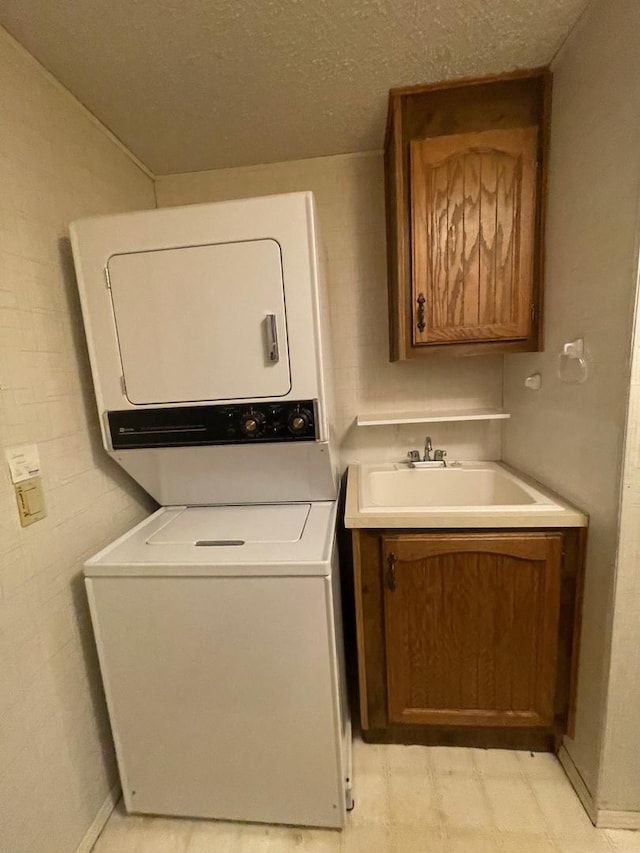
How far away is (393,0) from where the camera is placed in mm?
1041

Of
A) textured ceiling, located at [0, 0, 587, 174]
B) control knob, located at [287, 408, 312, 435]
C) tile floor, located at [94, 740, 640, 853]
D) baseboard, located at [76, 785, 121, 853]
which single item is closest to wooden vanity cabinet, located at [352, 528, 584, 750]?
tile floor, located at [94, 740, 640, 853]

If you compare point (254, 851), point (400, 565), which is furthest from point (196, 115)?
point (254, 851)

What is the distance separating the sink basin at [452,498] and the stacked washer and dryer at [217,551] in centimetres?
25

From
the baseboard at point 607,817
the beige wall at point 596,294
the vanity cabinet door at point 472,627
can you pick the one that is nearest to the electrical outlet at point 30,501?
the vanity cabinet door at point 472,627

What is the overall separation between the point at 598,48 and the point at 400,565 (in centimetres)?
169

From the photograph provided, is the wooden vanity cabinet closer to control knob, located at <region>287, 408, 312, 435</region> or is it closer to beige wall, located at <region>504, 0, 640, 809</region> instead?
beige wall, located at <region>504, 0, 640, 809</region>

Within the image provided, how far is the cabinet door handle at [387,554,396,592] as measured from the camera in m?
1.32

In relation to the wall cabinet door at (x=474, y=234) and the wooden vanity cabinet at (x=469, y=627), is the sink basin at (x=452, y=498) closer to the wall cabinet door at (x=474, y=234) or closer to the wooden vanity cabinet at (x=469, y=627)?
the wooden vanity cabinet at (x=469, y=627)

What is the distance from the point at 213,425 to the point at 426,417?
103 cm

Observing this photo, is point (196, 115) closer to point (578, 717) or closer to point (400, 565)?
point (400, 565)

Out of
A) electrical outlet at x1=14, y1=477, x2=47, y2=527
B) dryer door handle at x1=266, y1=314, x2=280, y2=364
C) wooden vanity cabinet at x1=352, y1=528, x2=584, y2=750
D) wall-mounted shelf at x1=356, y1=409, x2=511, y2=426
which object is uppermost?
dryer door handle at x1=266, y1=314, x2=280, y2=364

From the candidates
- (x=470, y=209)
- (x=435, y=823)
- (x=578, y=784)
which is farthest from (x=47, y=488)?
(x=578, y=784)

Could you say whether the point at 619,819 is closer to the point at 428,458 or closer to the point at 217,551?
the point at 428,458

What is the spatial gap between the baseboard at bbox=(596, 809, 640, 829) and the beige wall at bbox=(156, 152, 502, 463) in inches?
52.6
